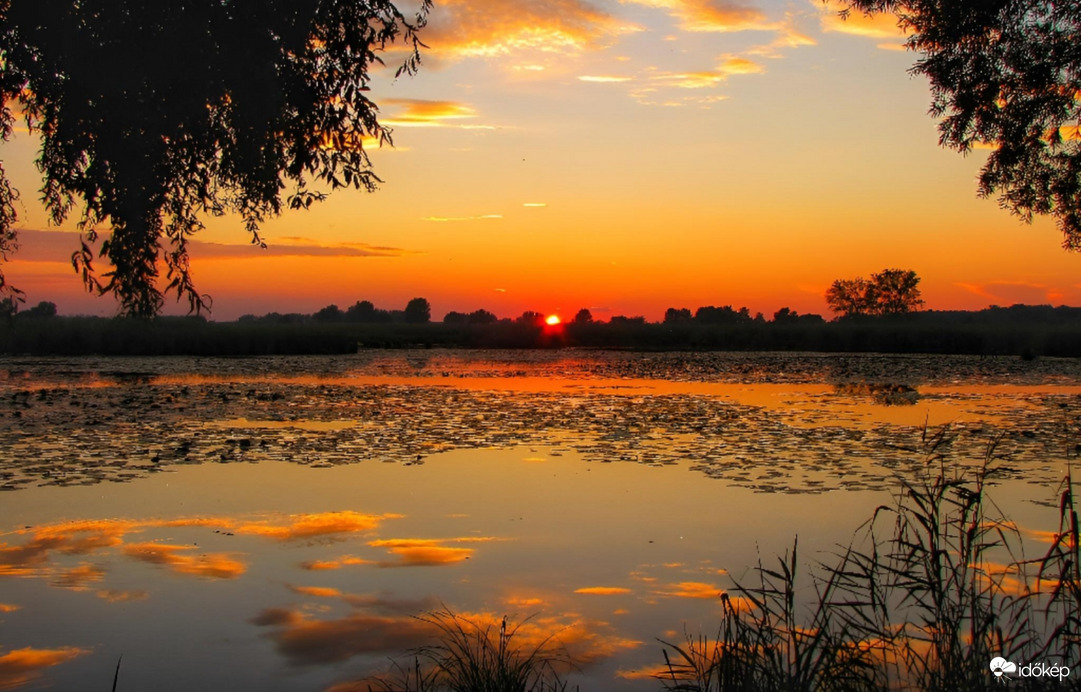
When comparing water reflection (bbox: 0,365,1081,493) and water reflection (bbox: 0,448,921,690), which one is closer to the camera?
water reflection (bbox: 0,448,921,690)

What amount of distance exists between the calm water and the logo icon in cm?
197

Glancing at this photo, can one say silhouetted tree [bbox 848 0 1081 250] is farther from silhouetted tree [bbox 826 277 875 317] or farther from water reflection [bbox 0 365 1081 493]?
silhouetted tree [bbox 826 277 875 317]

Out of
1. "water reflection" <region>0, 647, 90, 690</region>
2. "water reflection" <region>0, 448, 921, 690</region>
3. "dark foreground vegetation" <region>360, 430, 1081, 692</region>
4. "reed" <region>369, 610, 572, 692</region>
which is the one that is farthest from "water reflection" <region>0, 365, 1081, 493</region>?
"water reflection" <region>0, 647, 90, 690</region>

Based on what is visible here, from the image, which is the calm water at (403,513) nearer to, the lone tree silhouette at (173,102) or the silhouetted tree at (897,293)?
the lone tree silhouette at (173,102)

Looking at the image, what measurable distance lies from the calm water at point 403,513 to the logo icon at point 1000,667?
6.46 feet

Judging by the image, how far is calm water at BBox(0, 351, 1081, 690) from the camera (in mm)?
6516

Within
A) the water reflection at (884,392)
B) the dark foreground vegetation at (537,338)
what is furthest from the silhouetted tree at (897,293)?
the water reflection at (884,392)

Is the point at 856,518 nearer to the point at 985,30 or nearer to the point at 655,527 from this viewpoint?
the point at 655,527

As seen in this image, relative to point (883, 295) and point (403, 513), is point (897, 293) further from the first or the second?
point (403, 513)

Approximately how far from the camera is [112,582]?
7746 mm

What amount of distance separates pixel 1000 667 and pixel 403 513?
686 centimetres

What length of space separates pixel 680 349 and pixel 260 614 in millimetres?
53150

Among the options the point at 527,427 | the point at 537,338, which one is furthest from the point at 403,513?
the point at 537,338

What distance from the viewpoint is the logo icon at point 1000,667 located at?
497 cm
